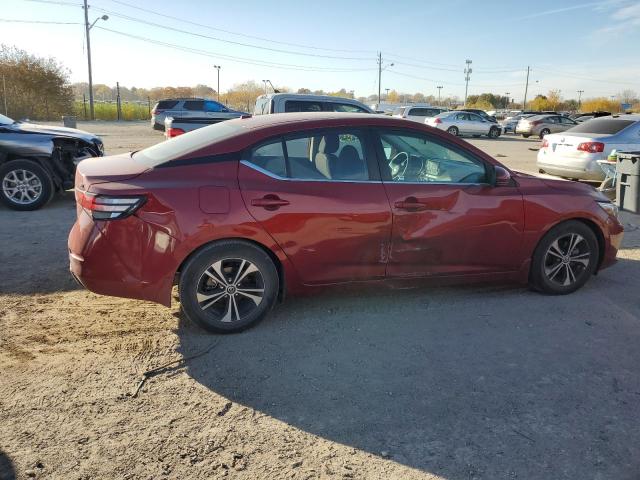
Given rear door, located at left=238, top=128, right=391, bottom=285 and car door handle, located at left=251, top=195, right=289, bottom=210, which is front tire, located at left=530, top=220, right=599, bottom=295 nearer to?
rear door, located at left=238, top=128, right=391, bottom=285

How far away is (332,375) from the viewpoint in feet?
11.4

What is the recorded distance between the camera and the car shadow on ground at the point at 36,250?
504cm

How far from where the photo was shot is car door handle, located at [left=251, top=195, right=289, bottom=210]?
3895mm

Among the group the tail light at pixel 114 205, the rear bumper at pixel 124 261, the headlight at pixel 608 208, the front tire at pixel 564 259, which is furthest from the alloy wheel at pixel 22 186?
the headlight at pixel 608 208

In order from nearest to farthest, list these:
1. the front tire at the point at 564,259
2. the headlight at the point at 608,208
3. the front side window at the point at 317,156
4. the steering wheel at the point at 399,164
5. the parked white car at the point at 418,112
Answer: the front side window at the point at 317,156
the steering wheel at the point at 399,164
the front tire at the point at 564,259
the headlight at the point at 608,208
the parked white car at the point at 418,112

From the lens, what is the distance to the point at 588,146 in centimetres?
1077

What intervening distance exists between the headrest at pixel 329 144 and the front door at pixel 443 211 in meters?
0.37

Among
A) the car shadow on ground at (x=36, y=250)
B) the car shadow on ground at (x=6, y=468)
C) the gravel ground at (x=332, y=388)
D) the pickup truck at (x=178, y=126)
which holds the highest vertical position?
the pickup truck at (x=178, y=126)

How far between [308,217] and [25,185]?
630cm

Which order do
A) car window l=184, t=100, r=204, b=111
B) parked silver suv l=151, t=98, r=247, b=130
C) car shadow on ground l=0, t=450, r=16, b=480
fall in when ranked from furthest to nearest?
car window l=184, t=100, r=204, b=111
parked silver suv l=151, t=98, r=247, b=130
car shadow on ground l=0, t=450, r=16, b=480

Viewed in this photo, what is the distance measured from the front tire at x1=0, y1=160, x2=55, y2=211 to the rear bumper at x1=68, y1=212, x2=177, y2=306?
526 cm

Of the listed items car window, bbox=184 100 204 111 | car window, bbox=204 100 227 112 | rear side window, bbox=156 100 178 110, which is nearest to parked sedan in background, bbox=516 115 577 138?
car window, bbox=204 100 227 112

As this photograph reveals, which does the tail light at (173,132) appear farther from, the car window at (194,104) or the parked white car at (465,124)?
the parked white car at (465,124)

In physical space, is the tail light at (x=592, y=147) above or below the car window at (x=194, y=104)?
below
